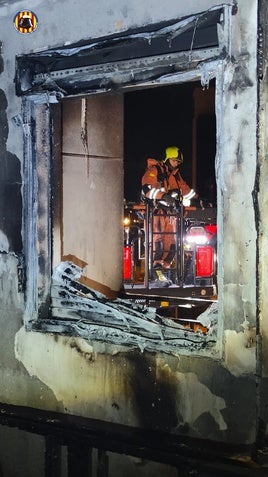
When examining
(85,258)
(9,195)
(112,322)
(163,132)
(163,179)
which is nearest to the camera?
(112,322)

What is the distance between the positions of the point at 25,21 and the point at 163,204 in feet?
17.0

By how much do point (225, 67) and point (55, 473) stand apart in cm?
439

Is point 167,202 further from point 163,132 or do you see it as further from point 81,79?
point 163,132

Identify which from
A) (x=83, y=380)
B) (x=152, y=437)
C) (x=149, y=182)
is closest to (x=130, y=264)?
(x=149, y=182)


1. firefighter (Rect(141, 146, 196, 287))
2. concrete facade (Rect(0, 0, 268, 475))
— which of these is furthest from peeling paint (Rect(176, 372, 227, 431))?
firefighter (Rect(141, 146, 196, 287))

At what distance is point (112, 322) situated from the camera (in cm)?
518

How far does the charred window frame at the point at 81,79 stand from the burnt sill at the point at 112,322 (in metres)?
0.02

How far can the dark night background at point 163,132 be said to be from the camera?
18.6 metres

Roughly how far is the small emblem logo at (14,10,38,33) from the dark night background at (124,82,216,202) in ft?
41.8

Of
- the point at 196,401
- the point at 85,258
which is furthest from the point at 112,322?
the point at 85,258

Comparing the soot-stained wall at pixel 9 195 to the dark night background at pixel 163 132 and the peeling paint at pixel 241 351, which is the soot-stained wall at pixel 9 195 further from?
the dark night background at pixel 163 132

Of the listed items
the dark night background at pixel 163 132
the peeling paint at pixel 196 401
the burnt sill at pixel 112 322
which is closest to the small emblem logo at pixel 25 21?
the burnt sill at pixel 112 322

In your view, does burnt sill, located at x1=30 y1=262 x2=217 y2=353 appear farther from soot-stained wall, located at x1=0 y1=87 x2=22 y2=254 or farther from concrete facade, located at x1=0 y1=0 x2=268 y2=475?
soot-stained wall, located at x1=0 y1=87 x2=22 y2=254

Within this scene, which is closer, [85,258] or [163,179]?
[85,258]
